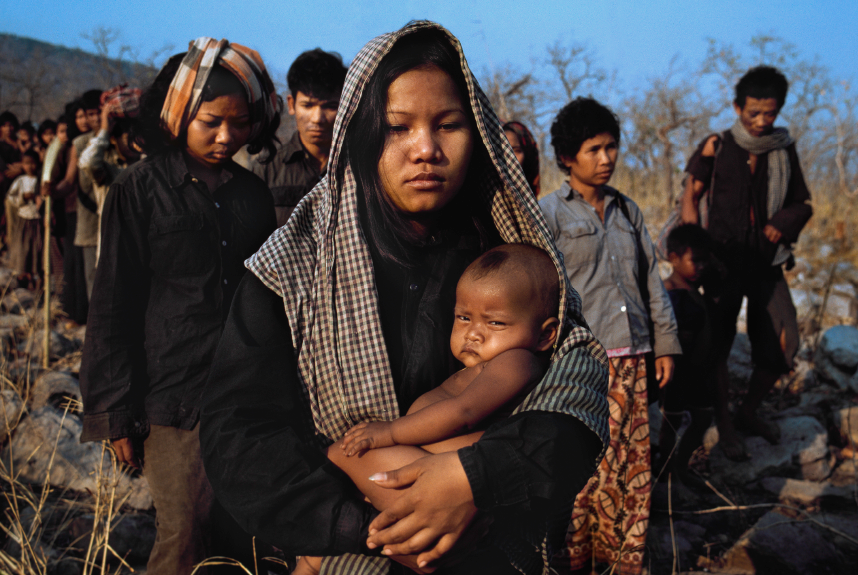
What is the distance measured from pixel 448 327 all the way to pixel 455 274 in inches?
5.6

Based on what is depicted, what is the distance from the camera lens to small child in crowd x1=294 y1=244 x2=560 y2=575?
4.12 feet

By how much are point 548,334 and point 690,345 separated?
293 centimetres

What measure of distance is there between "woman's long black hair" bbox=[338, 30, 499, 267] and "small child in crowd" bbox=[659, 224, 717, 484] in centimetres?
305

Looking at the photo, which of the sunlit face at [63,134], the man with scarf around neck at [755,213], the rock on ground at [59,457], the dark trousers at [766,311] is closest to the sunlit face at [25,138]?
the sunlit face at [63,134]

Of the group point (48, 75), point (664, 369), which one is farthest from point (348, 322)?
point (48, 75)

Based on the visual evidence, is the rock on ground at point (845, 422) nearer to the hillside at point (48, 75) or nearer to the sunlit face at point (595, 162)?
the sunlit face at point (595, 162)

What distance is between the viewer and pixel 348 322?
1.33 meters

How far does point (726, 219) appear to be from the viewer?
4.59 metres

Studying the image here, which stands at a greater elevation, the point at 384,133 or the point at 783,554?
the point at 384,133

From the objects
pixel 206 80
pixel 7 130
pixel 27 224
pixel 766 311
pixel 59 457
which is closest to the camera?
pixel 206 80

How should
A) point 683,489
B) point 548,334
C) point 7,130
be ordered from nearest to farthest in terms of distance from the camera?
point 548,334, point 683,489, point 7,130

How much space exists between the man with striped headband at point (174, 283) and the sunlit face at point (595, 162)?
1.86 metres

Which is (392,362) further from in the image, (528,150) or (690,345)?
A: (690,345)

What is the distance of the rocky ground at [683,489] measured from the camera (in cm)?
301
